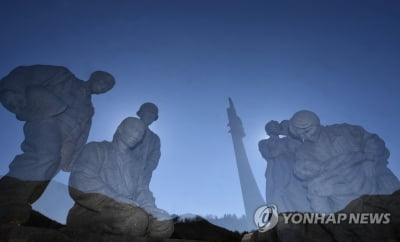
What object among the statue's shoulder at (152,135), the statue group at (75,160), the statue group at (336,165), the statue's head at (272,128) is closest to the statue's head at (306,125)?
the statue group at (336,165)

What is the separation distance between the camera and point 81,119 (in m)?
5.26

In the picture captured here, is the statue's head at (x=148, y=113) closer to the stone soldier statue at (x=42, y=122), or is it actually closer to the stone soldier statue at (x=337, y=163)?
the stone soldier statue at (x=42, y=122)

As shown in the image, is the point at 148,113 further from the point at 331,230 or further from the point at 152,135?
the point at 331,230

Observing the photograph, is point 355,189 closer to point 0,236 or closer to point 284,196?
point 284,196

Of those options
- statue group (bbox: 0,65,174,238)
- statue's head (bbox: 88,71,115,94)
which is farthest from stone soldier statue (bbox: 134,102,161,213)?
statue's head (bbox: 88,71,115,94)

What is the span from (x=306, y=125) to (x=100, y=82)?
4445 millimetres

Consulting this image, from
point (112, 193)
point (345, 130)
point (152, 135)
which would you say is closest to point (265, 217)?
point (112, 193)

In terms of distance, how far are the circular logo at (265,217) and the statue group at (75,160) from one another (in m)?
1.42

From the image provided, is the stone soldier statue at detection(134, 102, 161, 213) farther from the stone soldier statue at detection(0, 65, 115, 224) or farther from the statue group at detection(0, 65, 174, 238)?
the stone soldier statue at detection(0, 65, 115, 224)

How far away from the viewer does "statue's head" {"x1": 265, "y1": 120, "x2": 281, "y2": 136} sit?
858 cm

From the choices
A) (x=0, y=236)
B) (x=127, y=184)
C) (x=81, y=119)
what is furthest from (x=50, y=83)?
(x=0, y=236)

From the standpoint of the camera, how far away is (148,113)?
691 centimetres

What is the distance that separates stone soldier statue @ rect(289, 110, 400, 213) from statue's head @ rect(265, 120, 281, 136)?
1.87 meters

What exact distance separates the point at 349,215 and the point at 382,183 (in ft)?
8.39
